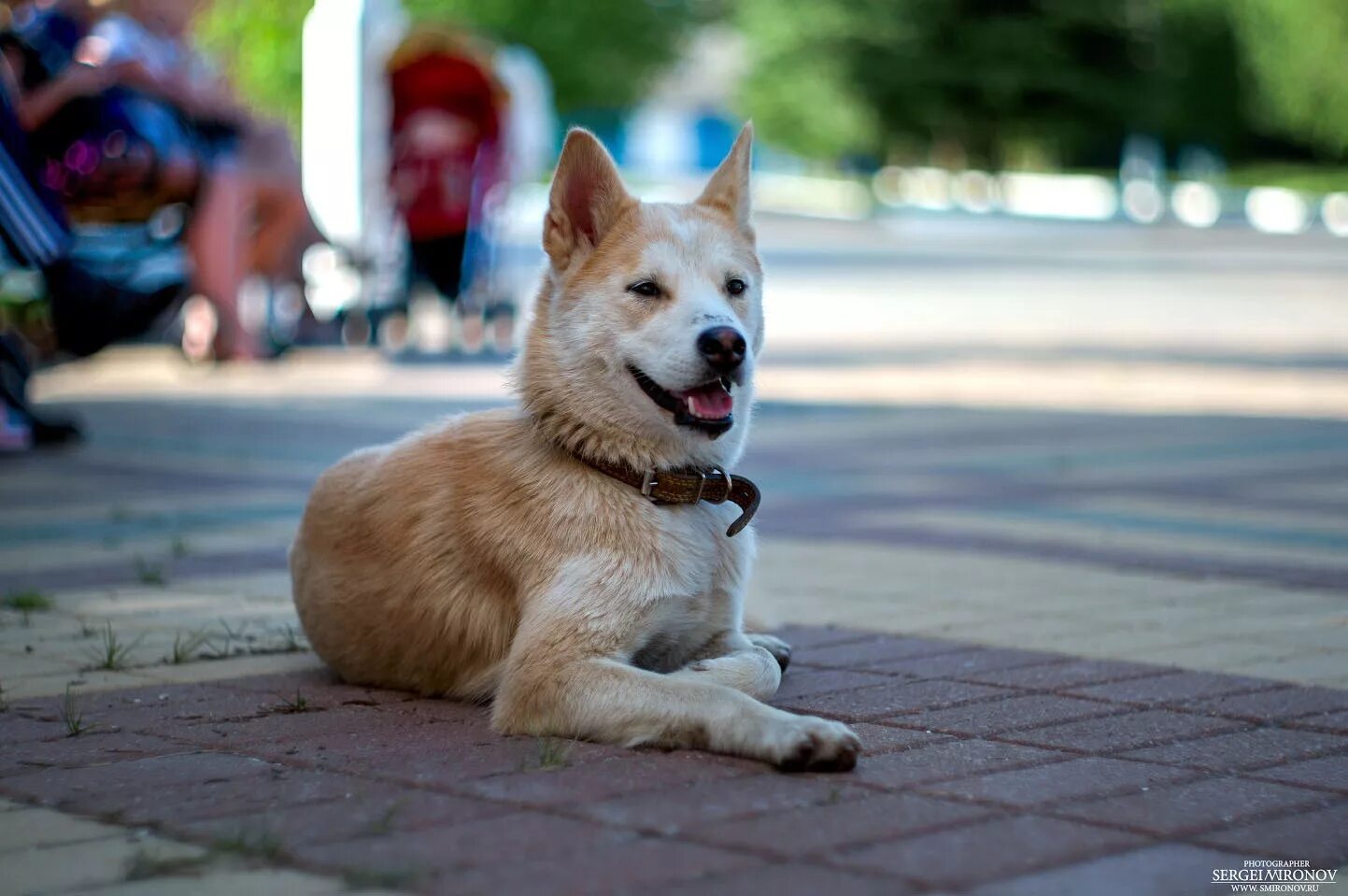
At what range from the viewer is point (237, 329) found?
54.3ft

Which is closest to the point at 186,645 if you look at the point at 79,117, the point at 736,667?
the point at 736,667

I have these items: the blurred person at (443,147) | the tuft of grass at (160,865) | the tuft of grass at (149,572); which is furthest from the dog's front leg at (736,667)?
the blurred person at (443,147)

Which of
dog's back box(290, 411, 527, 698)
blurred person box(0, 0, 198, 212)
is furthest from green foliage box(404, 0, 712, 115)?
dog's back box(290, 411, 527, 698)

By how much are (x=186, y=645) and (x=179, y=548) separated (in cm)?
189

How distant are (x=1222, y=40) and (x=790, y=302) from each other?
47441 millimetres

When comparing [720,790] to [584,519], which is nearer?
Answer: [720,790]

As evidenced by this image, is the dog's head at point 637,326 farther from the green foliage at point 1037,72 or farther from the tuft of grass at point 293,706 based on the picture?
the green foliage at point 1037,72

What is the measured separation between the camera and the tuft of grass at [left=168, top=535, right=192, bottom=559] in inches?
293

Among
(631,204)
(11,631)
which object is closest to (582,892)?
(631,204)

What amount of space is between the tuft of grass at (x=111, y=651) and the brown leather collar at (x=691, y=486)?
1623 millimetres

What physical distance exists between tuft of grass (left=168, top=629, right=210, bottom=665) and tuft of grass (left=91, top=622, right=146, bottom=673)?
0.41 ft

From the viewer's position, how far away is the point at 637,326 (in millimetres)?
4723

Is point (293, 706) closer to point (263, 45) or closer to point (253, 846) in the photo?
point (253, 846)

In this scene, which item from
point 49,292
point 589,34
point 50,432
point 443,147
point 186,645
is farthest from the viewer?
point 589,34
